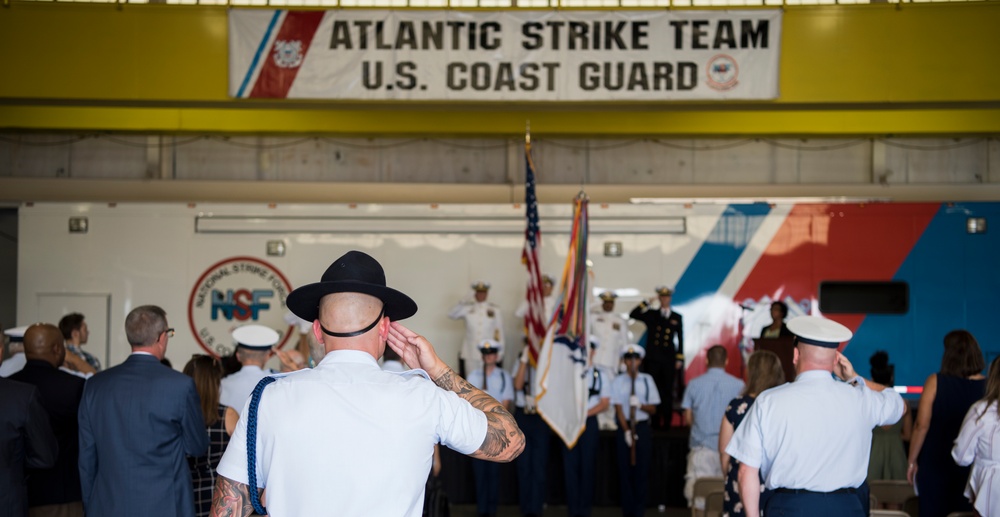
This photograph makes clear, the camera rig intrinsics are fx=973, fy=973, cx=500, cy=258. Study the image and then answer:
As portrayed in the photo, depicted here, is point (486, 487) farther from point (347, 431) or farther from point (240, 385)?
point (347, 431)

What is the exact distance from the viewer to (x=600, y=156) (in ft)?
48.1

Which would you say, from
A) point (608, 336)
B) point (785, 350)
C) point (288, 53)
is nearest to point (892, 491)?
point (785, 350)

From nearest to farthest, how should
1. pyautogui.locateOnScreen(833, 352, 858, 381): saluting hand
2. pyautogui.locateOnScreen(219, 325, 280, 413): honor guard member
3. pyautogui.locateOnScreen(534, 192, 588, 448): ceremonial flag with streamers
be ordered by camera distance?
1. pyautogui.locateOnScreen(833, 352, 858, 381): saluting hand
2. pyautogui.locateOnScreen(219, 325, 280, 413): honor guard member
3. pyautogui.locateOnScreen(534, 192, 588, 448): ceremonial flag with streamers

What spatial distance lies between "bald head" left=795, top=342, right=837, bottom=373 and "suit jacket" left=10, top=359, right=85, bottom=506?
3.89m

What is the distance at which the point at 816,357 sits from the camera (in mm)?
4395

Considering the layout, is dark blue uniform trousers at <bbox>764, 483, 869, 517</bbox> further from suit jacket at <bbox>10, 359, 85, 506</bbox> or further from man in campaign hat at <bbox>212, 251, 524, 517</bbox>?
suit jacket at <bbox>10, 359, 85, 506</bbox>

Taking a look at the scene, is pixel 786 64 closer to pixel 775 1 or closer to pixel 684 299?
pixel 775 1

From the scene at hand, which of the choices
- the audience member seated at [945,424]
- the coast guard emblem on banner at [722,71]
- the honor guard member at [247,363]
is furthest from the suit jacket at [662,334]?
the honor guard member at [247,363]

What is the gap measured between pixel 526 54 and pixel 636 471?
448cm

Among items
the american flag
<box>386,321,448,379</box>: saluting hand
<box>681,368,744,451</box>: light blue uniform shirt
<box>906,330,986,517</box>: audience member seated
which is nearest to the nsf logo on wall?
the american flag

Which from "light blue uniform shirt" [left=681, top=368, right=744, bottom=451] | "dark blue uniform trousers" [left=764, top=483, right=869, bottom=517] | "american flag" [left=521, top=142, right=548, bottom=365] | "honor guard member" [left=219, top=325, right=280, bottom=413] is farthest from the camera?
"american flag" [left=521, top=142, right=548, bottom=365]

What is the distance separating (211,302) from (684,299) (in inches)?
214

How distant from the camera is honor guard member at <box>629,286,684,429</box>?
11086 mm

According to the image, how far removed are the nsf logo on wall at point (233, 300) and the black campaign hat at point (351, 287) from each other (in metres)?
8.50
